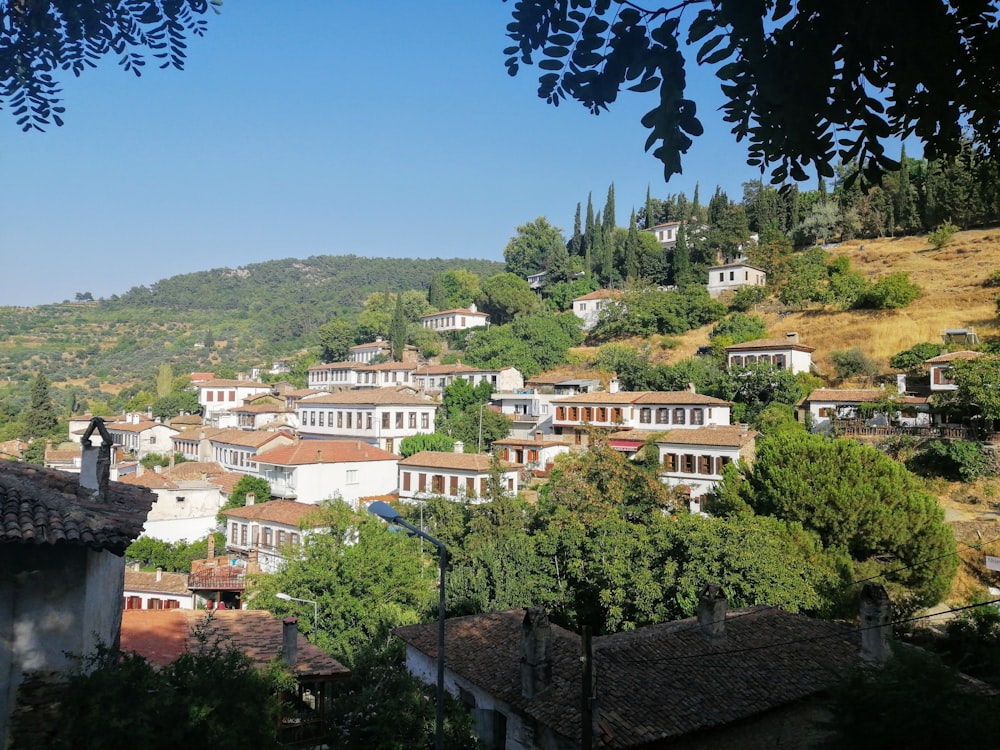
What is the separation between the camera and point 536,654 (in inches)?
500

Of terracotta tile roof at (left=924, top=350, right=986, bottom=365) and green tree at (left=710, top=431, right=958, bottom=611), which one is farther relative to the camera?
terracotta tile roof at (left=924, top=350, right=986, bottom=365)

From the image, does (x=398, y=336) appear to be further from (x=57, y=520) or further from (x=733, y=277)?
(x=57, y=520)

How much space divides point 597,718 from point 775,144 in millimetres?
10319

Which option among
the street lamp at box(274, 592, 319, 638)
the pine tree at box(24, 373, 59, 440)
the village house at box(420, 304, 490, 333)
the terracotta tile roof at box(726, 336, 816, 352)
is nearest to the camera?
the street lamp at box(274, 592, 319, 638)

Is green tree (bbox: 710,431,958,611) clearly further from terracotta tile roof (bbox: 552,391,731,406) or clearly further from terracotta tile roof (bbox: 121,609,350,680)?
terracotta tile roof (bbox: 121,609,350,680)

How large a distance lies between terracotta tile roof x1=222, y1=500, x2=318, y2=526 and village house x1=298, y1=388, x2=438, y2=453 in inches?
455

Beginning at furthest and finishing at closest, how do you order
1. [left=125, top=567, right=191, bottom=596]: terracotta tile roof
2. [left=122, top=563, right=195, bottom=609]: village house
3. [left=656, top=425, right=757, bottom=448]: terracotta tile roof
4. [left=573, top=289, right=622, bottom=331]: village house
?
[left=573, top=289, right=622, bottom=331]: village house → [left=656, top=425, right=757, bottom=448]: terracotta tile roof → [left=125, top=567, right=191, bottom=596]: terracotta tile roof → [left=122, top=563, right=195, bottom=609]: village house

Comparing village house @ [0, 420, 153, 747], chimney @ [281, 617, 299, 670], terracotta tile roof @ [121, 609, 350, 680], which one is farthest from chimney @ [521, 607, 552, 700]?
village house @ [0, 420, 153, 747]

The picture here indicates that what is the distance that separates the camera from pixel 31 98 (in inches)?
171

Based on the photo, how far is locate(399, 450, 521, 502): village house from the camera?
35.9 meters

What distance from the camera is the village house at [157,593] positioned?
25.2m

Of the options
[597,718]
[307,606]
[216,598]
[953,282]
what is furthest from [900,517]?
[953,282]

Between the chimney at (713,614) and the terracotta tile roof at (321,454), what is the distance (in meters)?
28.1

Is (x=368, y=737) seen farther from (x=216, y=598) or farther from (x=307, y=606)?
(x=216, y=598)
